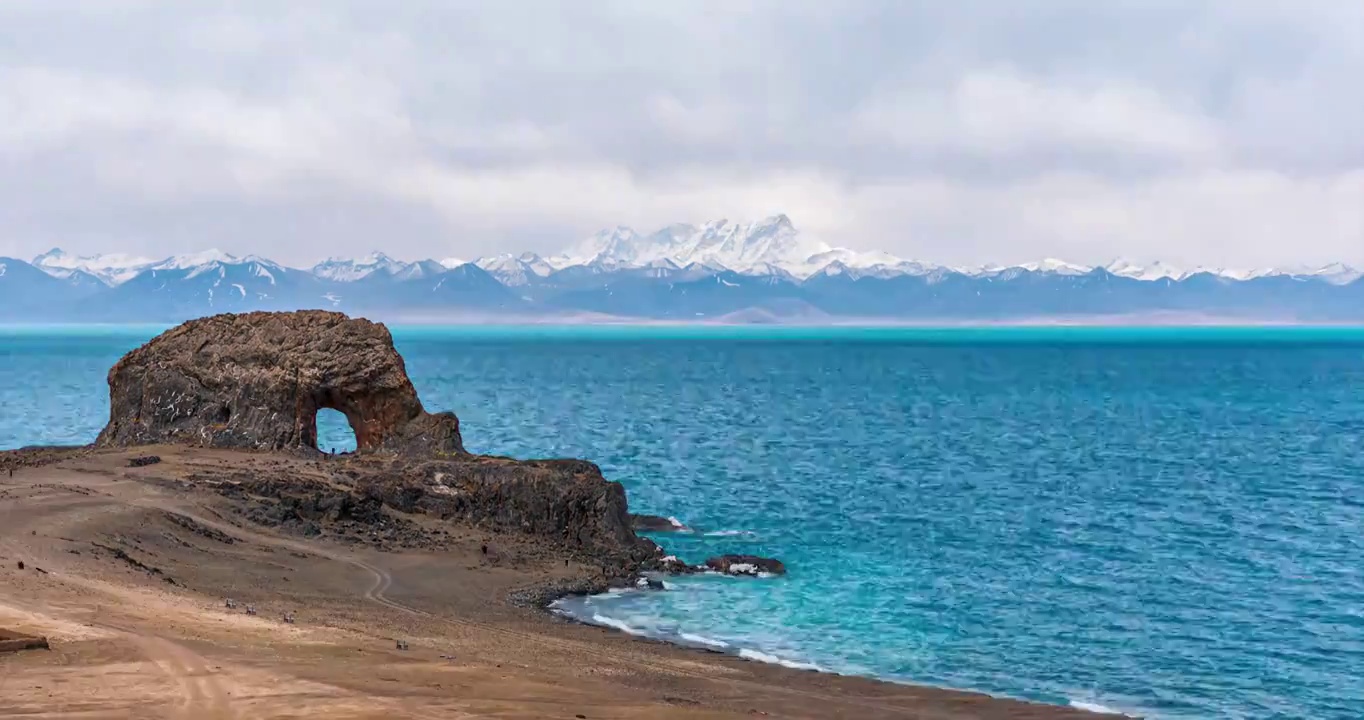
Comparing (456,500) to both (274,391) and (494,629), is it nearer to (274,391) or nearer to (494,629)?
(274,391)

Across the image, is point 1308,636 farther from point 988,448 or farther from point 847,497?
point 988,448

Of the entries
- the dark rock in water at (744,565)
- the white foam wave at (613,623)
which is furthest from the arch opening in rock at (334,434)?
the white foam wave at (613,623)

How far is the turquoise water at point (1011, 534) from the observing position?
1121 inches

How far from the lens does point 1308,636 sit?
3053 centimetres

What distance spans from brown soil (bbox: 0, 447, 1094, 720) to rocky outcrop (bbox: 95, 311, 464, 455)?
2.27 metres

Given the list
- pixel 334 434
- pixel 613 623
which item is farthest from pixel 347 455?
pixel 334 434

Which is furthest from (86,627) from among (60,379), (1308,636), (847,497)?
(60,379)

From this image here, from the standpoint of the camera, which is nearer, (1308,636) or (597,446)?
(1308,636)

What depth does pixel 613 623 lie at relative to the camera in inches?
1211

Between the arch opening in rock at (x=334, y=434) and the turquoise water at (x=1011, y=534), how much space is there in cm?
61

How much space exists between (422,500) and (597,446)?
3709cm

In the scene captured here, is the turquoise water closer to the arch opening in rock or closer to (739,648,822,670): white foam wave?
(739,648,822,670): white foam wave

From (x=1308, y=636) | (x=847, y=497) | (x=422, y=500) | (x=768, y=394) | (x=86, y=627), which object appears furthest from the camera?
(x=768, y=394)

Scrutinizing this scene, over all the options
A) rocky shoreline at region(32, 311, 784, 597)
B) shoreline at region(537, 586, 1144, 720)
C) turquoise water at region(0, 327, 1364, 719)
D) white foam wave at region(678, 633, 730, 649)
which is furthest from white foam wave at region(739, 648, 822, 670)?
rocky shoreline at region(32, 311, 784, 597)
